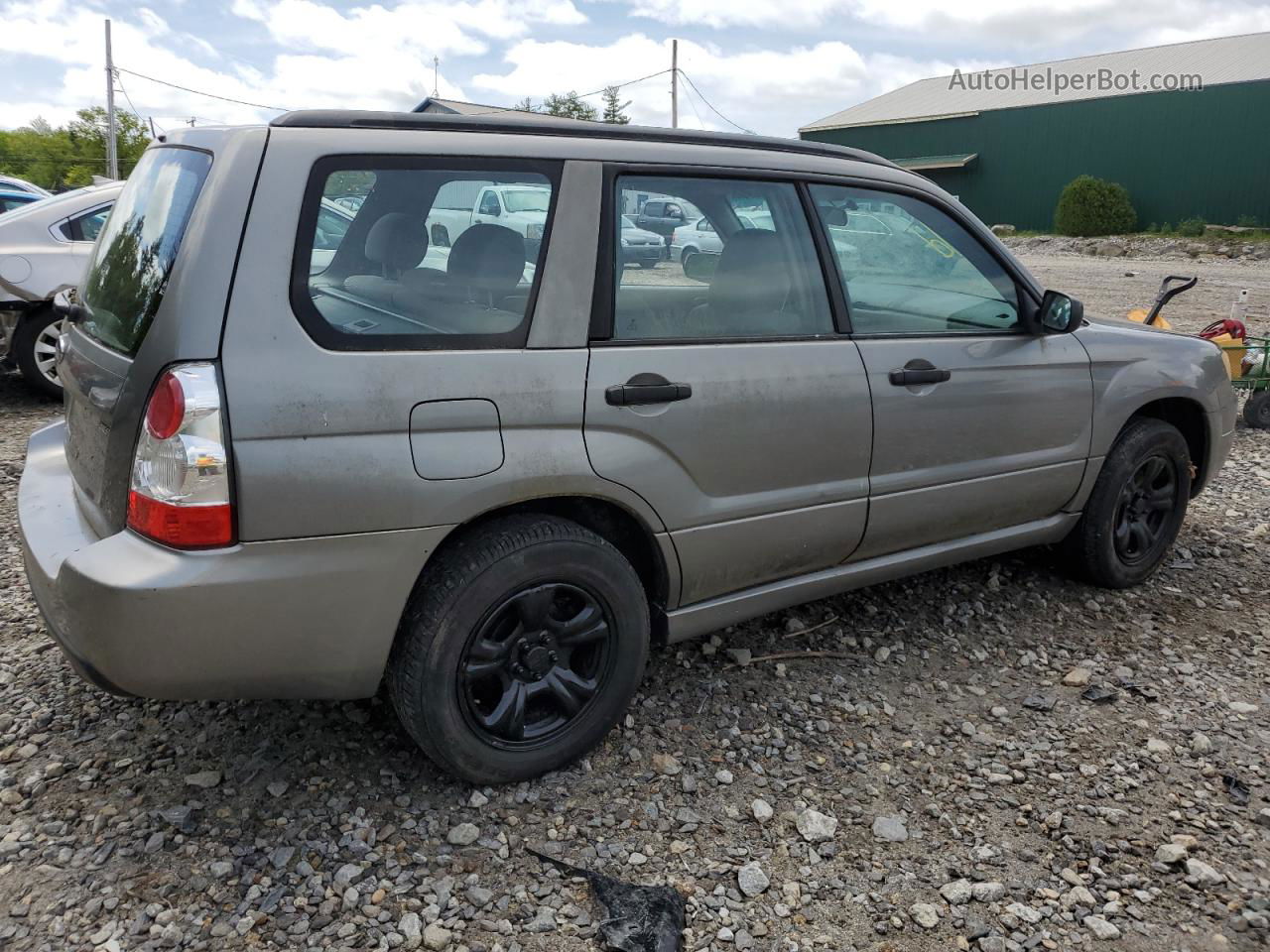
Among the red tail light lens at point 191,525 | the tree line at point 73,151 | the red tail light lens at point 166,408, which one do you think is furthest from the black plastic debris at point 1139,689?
the tree line at point 73,151

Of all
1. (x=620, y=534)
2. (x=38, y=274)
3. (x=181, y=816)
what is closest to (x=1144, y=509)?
(x=620, y=534)

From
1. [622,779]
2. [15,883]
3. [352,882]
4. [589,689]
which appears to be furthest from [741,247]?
[15,883]

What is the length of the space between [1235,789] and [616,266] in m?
2.34

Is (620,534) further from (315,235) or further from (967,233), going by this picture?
Result: (967,233)

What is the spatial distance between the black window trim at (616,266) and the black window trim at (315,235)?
0.16 metres

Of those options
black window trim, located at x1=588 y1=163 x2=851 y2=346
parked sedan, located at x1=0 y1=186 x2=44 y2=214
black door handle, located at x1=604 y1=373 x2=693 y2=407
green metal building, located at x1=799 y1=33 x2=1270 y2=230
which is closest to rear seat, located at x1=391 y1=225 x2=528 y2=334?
black window trim, located at x1=588 y1=163 x2=851 y2=346

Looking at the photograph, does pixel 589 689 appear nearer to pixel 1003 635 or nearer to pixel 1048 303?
pixel 1003 635

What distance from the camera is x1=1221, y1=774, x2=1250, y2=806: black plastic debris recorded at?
9.62 ft

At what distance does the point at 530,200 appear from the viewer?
2859 mm

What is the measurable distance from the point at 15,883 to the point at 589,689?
4.87ft

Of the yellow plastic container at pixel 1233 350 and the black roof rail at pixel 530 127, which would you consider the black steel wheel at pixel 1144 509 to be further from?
the yellow plastic container at pixel 1233 350

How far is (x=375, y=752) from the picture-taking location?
3051 millimetres

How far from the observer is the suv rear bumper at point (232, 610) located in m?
2.33

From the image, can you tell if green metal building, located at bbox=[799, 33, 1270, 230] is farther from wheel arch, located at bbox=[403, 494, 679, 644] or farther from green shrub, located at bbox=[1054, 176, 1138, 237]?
wheel arch, located at bbox=[403, 494, 679, 644]
